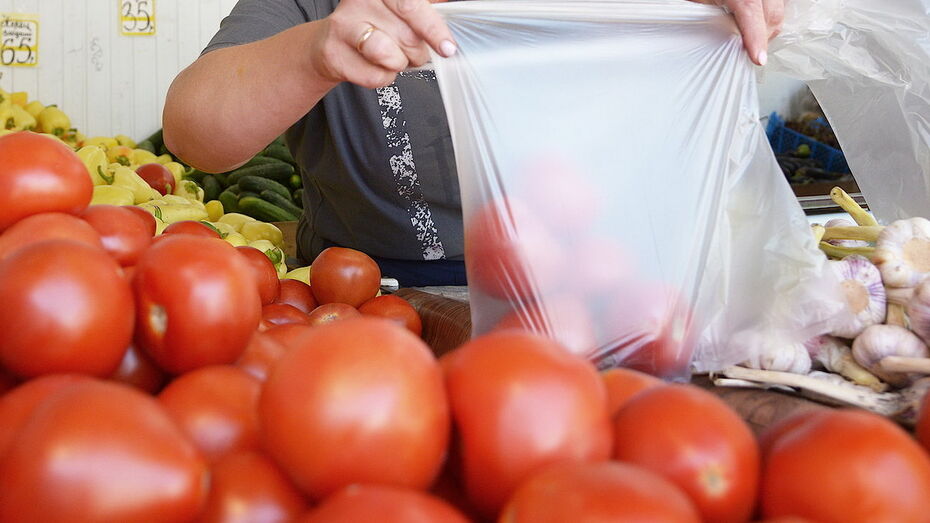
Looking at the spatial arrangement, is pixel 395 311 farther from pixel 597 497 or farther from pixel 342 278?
pixel 597 497

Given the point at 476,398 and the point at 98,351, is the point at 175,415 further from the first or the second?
the point at 476,398

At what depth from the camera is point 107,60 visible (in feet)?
13.8

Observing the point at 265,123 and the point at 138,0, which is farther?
the point at 138,0

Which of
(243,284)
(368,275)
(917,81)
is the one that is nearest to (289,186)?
(368,275)

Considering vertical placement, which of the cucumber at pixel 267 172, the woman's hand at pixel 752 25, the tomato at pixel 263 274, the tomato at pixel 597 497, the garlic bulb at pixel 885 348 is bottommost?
the cucumber at pixel 267 172

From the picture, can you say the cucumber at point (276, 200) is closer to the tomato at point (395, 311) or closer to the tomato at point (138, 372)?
the tomato at point (395, 311)

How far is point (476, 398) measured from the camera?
498mm

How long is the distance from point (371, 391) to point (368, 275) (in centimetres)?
109

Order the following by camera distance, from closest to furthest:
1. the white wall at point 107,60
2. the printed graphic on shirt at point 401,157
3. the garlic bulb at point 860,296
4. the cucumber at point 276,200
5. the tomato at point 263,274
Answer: the garlic bulb at point 860,296
the tomato at point 263,274
the printed graphic on shirt at point 401,157
the cucumber at point 276,200
the white wall at point 107,60

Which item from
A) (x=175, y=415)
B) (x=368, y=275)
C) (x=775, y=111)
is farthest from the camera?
(x=775, y=111)

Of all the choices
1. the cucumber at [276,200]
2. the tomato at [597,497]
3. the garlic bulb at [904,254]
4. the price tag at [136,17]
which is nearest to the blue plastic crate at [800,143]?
the cucumber at [276,200]

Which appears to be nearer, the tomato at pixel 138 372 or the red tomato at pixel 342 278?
the tomato at pixel 138 372

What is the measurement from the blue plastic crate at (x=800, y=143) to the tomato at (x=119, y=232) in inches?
137

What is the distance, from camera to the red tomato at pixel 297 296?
1492 millimetres
